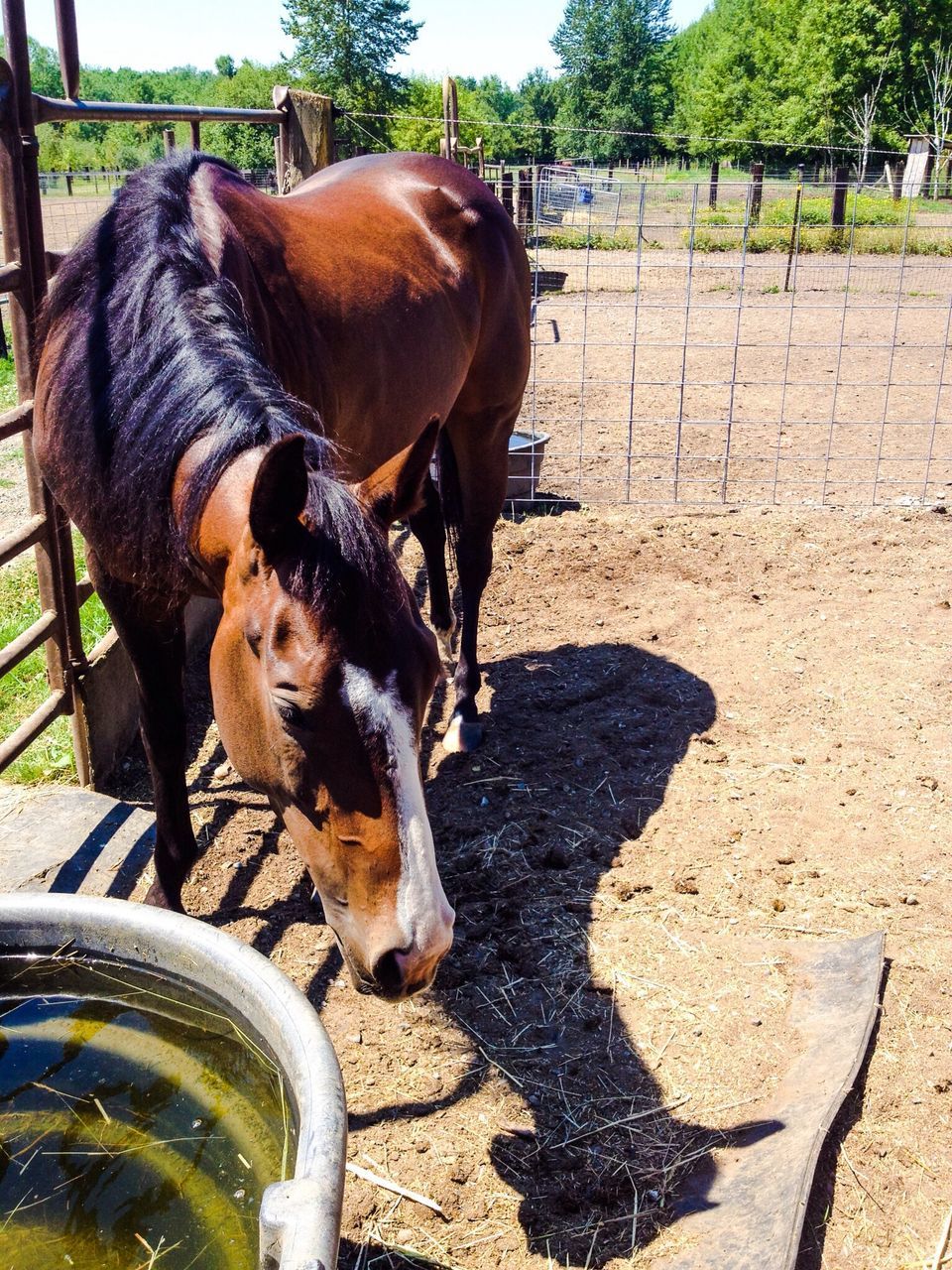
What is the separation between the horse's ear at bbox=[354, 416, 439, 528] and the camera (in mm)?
1683

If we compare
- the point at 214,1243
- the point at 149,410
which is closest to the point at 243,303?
the point at 149,410

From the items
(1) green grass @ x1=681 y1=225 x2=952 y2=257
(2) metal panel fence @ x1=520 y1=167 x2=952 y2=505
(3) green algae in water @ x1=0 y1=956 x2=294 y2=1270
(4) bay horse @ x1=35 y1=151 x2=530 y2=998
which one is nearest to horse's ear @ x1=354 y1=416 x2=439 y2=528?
(4) bay horse @ x1=35 y1=151 x2=530 y2=998

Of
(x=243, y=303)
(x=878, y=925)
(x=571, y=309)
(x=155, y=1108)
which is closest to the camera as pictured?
(x=155, y=1108)

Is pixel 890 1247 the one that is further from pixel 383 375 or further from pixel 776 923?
pixel 383 375

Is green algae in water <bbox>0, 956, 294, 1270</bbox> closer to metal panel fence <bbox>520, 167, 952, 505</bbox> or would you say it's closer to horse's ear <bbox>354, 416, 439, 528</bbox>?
horse's ear <bbox>354, 416, 439, 528</bbox>

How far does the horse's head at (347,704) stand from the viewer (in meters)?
1.49

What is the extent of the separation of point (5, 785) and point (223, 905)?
0.88 meters

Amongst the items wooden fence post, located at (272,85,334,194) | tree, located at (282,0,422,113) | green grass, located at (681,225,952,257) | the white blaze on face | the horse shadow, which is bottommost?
the horse shadow

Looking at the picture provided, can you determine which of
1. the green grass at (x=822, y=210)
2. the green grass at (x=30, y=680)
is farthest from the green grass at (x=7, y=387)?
the green grass at (x=822, y=210)

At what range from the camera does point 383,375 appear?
303 cm

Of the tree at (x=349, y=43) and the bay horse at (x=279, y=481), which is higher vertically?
the tree at (x=349, y=43)

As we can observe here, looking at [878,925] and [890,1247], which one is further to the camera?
[878,925]

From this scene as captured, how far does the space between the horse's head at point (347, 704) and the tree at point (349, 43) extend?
154 feet

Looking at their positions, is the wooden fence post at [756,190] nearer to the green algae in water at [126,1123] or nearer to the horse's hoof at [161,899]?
the horse's hoof at [161,899]
